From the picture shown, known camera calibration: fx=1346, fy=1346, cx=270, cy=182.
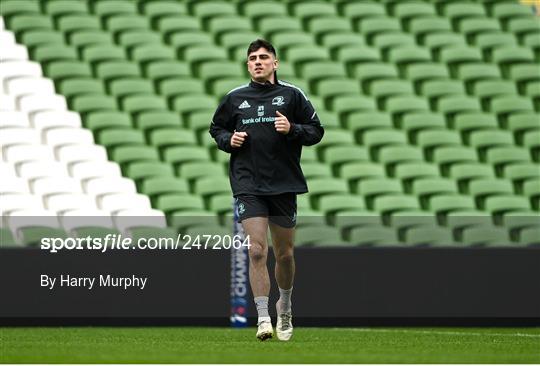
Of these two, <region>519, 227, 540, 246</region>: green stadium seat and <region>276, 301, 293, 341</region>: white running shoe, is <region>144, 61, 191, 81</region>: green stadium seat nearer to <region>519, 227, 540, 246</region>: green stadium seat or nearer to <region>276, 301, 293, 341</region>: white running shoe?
<region>519, 227, 540, 246</region>: green stadium seat

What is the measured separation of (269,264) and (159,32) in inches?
228

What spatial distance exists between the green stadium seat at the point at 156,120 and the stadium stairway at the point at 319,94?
0.02m

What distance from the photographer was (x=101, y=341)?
766 cm

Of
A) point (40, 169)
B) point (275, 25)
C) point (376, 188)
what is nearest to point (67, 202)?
point (40, 169)

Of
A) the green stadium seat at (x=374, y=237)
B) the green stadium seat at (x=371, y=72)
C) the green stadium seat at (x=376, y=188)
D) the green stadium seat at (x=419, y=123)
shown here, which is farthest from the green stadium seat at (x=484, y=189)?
the green stadium seat at (x=374, y=237)

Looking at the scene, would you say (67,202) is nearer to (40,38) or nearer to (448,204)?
(40,38)

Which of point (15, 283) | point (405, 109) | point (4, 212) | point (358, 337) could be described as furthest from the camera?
point (405, 109)

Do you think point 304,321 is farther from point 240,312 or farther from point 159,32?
point 159,32

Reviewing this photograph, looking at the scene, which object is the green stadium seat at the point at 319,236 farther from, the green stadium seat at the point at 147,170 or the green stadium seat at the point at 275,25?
the green stadium seat at the point at 275,25

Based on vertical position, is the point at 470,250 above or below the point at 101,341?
below

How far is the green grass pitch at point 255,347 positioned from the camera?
6344mm

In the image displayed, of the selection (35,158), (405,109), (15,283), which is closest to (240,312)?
(15,283)

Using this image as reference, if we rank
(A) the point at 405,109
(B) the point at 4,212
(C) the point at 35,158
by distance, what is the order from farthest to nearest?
(A) the point at 405,109, (C) the point at 35,158, (B) the point at 4,212

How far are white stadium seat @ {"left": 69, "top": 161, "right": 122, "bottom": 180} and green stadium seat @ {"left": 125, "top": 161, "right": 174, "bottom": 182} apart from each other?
13 centimetres
